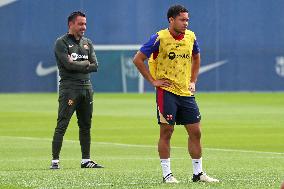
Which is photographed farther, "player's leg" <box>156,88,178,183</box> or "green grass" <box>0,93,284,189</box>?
"green grass" <box>0,93,284,189</box>

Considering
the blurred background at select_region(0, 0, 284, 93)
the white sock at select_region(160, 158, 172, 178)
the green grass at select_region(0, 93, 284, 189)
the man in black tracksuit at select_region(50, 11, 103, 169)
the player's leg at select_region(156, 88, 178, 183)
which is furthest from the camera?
the blurred background at select_region(0, 0, 284, 93)

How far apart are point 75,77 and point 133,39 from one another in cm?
3562

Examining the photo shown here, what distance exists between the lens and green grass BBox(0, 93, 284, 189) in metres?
12.9

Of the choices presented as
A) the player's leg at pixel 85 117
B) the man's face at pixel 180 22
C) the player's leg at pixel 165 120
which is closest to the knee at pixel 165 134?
the player's leg at pixel 165 120

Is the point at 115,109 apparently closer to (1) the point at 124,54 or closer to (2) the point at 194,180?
(1) the point at 124,54

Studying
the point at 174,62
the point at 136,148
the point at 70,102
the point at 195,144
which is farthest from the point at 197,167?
the point at 136,148

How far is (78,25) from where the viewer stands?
15.3 m

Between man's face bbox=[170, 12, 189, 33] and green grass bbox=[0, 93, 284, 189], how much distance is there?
1.76m

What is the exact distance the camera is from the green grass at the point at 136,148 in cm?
1292

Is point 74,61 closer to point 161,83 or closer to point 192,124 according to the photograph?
point 161,83

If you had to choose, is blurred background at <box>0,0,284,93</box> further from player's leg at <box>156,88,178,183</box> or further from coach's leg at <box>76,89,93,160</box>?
player's leg at <box>156,88,178,183</box>

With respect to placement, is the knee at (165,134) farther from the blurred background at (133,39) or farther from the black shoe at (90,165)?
the blurred background at (133,39)

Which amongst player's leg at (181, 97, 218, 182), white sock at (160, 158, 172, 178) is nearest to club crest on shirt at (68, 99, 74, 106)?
player's leg at (181, 97, 218, 182)

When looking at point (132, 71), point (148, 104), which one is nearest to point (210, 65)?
point (132, 71)
